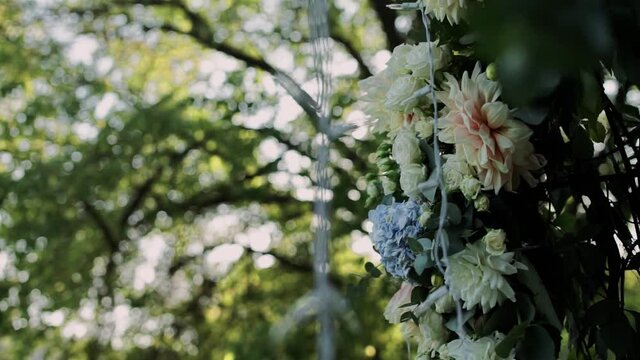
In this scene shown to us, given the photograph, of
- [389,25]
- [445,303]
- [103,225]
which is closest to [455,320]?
[445,303]

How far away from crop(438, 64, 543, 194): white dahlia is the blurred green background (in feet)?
6.78

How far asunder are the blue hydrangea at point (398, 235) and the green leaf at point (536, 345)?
0.40 feet

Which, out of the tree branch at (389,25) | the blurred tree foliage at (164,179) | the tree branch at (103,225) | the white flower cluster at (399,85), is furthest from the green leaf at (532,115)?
the tree branch at (103,225)

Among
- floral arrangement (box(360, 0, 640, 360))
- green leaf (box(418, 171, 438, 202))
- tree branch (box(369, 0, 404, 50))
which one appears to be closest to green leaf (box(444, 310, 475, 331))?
floral arrangement (box(360, 0, 640, 360))

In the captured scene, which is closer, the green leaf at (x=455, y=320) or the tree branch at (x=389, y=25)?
the green leaf at (x=455, y=320)

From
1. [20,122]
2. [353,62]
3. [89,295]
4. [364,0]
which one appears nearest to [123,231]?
[89,295]

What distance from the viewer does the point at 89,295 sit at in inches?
137

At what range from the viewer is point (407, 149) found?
77 centimetres

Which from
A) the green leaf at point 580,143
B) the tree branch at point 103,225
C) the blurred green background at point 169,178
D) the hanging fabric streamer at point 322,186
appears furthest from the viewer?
the tree branch at point 103,225

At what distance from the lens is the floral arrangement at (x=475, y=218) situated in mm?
693

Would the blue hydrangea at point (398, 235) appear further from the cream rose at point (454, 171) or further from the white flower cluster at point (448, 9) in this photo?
the white flower cluster at point (448, 9)

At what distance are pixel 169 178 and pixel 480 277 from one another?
3042mm

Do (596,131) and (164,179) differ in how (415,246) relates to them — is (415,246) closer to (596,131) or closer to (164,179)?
(596,131)

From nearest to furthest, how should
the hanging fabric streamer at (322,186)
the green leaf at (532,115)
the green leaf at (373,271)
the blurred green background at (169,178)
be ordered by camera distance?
1. the hanging fabric streamer at (322,186)
2. the green leaf at (532,115)
3. the green leaf at (373,271)
4. the blurred green background at (169,178)
